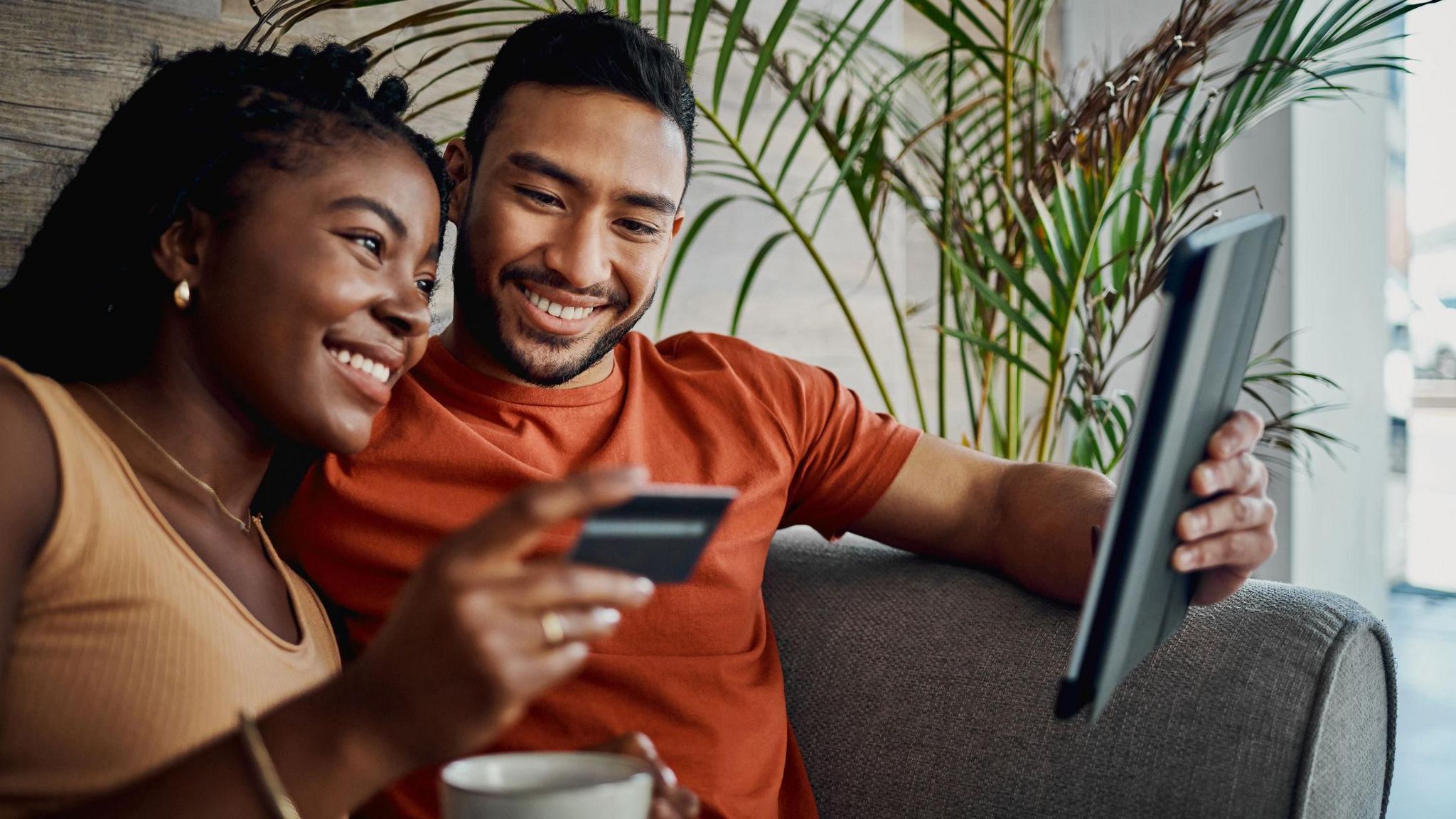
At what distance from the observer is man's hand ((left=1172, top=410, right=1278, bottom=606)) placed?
0.90 metres

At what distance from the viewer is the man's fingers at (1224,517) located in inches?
35.5

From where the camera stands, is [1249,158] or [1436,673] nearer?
[1249,158]

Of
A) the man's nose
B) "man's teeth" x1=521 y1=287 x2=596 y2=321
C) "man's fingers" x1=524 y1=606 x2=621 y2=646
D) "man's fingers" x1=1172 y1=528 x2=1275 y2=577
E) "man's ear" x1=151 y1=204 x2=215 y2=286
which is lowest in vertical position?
"man's fingers" x1=1172 y1=528 x2=1275 y2=577

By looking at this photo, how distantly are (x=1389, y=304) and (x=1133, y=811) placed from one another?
7.54 ft

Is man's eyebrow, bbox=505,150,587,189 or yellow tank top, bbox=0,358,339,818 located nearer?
yellow tank top, bbox=0,358,339,818

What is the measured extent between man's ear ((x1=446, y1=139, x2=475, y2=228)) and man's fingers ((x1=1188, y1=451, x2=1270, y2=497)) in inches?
32.1

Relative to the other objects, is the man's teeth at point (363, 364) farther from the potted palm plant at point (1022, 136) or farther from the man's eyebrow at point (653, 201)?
the potted palm plant at point (1022, 136)

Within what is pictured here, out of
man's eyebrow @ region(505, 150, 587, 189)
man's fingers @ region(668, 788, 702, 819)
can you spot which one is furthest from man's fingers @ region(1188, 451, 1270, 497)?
man's eyebrow @ region(505, 150, 587, 189)

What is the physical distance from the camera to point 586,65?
130cm

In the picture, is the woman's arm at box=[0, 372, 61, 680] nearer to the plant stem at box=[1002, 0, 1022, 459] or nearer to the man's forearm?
the man's forearm

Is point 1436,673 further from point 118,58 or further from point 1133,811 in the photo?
point 118,58

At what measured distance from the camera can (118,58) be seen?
4.55 ft

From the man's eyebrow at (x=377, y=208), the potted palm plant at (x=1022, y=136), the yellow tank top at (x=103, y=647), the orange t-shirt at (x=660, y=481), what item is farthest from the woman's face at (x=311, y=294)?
the potted palm plant at (x=1022, y=136)

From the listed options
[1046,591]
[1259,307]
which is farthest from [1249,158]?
[1259,307]
